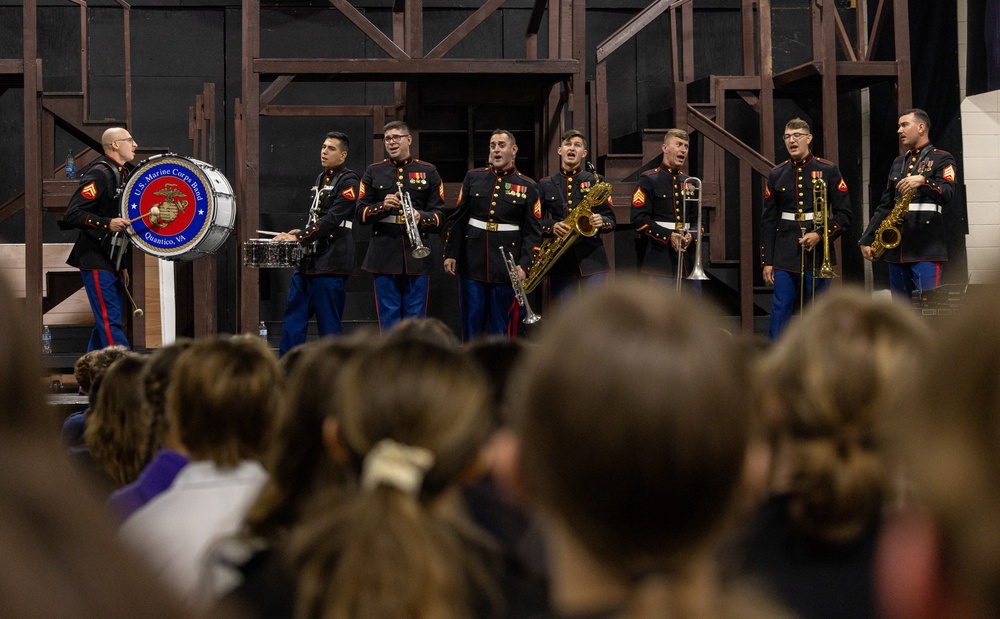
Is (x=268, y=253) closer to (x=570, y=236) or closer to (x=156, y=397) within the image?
(x=570, y=236)

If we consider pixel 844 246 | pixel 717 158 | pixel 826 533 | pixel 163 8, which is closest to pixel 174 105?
pixel 163 8

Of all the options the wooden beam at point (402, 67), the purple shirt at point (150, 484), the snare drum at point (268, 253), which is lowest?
the purple shirt at point (150, 484)

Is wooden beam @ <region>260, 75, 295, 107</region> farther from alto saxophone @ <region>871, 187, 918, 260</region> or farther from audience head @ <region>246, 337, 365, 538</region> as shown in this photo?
audience head @ <region>246, 337, 365, 538</region>

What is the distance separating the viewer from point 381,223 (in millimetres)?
8062

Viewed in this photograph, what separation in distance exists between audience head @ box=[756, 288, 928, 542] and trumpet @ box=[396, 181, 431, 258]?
5958 mm

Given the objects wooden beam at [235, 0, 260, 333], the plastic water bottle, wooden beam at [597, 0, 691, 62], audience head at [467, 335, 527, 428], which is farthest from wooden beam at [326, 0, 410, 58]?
audience head at [467, 335, 527, 428]

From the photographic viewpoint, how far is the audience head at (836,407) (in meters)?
1.78

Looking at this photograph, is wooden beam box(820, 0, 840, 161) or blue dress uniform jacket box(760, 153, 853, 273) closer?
blue dress uniform jacket box(760, 153, 853, 273)

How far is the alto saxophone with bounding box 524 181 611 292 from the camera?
26.9 ft

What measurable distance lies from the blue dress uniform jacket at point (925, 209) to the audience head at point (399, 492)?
7.52 metres

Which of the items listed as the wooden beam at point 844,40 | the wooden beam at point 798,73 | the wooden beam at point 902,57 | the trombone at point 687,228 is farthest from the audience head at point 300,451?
the wooden beam at point 844,40

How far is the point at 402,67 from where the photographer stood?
26.4ft

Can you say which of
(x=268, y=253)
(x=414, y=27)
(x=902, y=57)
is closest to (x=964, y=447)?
(x=268, y=253)

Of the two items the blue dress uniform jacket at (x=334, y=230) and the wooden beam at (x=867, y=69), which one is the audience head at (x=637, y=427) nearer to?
the blue dress uniform jacket at (x=334, y=230)
